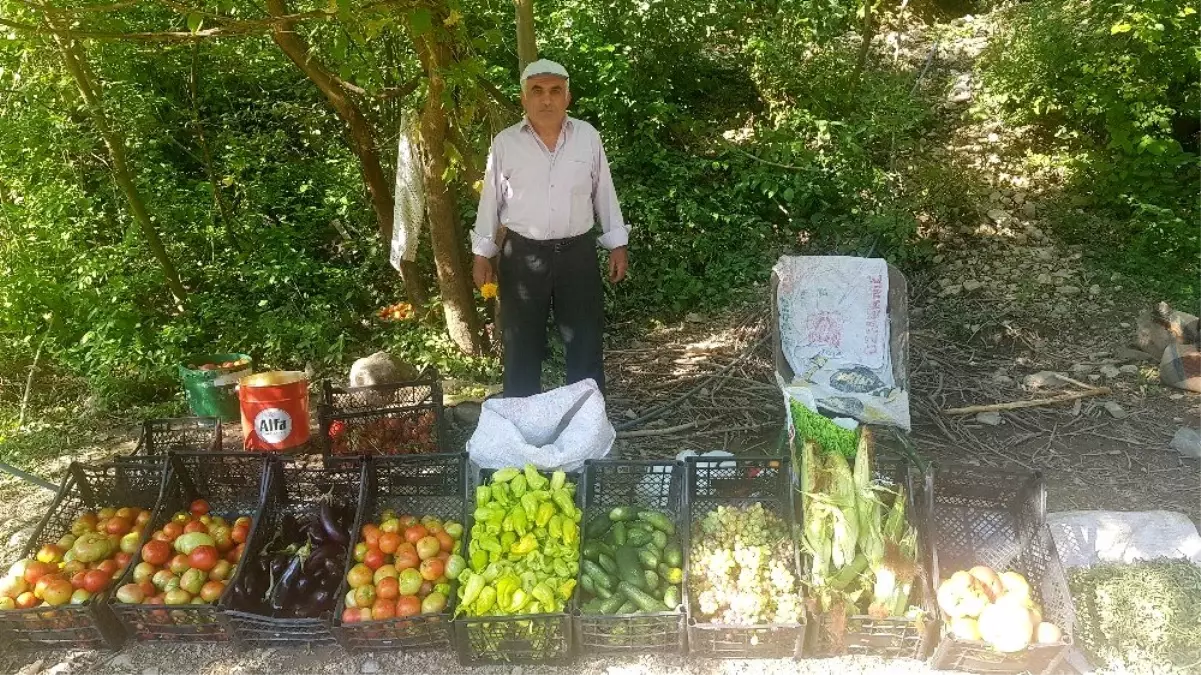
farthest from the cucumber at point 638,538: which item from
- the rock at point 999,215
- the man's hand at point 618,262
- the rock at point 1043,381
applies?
the rock at point 999,215

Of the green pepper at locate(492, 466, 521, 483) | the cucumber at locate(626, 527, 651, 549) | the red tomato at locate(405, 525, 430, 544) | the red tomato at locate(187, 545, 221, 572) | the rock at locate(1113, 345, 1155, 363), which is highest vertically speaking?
the rock at locate(1113, 345, 1155, 363)

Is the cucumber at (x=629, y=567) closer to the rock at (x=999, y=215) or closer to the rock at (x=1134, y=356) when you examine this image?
the rock at (x=1134, y=356)

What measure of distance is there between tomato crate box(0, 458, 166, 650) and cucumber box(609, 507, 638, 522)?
2.12 meters

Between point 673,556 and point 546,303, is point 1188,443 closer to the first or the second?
point 673,556

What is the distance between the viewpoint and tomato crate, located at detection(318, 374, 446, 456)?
430 centimetres

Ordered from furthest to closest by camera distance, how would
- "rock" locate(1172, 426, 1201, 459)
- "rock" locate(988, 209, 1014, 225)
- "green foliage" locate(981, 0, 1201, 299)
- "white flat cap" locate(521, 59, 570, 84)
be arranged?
"rock" locate(988, 209, 1014, 225)
"green foliage" locate(981, 0, 1201, 299)
"rock" locate(1172, 426, 1201, 459)
"white flat cap" locate(521, 59, 570, 84)

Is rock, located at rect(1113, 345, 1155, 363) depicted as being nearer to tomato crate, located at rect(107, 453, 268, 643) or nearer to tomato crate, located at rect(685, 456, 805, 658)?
tomato crate, located at rect(685, 456, 805, 658)

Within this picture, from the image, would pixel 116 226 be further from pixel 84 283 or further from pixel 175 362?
pixel 175 362

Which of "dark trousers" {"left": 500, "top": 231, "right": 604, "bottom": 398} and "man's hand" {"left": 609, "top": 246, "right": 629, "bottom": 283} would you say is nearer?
"dark trousers" {"left": 500, "top": 231, "right": 604, "bottom": 398}

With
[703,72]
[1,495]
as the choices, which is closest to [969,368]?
[703,72]

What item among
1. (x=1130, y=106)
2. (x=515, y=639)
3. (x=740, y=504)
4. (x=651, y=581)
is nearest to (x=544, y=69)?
(x=740, y=504)

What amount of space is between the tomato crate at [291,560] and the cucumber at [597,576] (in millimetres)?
1037

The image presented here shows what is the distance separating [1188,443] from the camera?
4.39m

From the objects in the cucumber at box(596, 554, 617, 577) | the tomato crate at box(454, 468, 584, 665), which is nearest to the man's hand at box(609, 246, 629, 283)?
Answer: the cucumber at box(596, 554, 617, 577)
